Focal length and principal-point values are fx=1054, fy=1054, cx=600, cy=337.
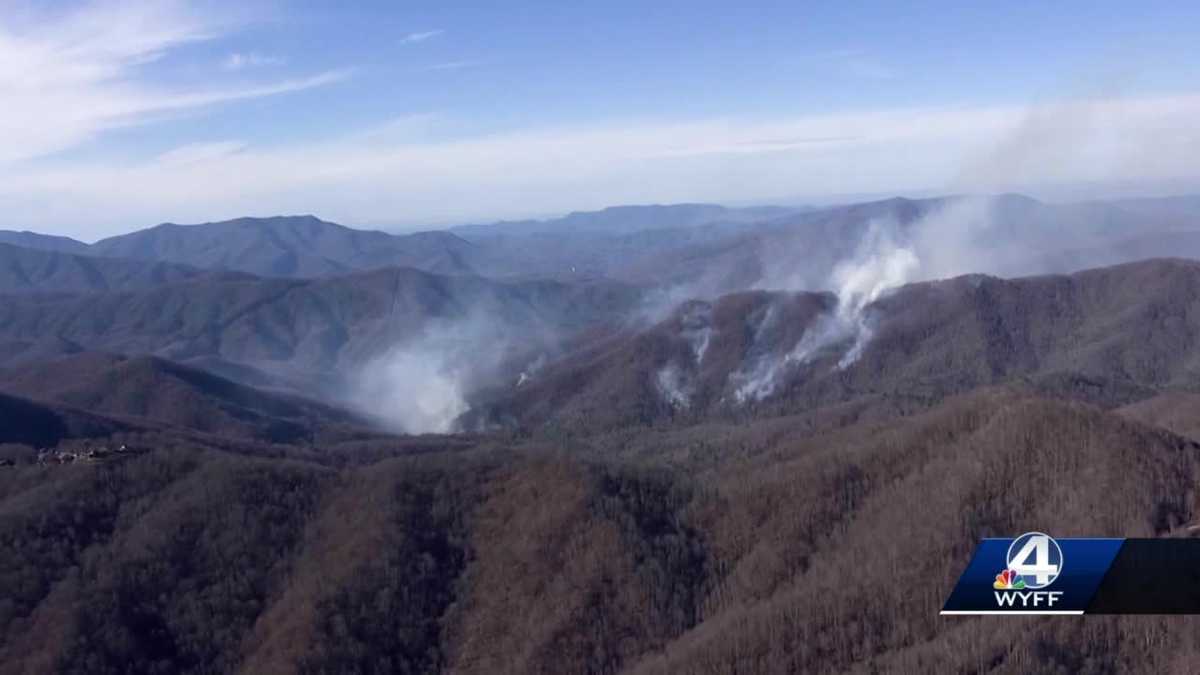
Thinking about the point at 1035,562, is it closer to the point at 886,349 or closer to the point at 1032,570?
the point at 1032,570

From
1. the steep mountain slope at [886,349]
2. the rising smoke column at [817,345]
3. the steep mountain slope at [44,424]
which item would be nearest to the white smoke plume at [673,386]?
the steep mountain slope at [886,349]

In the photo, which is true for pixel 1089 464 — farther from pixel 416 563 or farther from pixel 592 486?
pixel 416 563

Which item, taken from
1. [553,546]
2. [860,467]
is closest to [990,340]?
[860,467]

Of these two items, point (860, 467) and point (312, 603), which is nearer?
point (312, 603)

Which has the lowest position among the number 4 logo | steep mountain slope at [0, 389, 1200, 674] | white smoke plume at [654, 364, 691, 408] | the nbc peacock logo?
white smoke plume at [654, 364, 691, 408]

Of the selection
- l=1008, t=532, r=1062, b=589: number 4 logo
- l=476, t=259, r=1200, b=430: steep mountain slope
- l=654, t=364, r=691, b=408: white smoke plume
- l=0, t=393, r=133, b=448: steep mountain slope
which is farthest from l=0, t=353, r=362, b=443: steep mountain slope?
l=1008, t=532, r=1062, b=589: number 4 logo

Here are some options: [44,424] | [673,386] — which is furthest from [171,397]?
[673,386]

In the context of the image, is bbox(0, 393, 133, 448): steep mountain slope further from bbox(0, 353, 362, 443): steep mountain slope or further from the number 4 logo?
the number 4 logo
